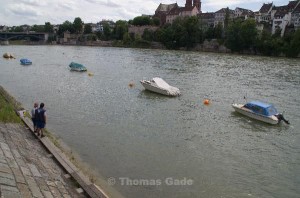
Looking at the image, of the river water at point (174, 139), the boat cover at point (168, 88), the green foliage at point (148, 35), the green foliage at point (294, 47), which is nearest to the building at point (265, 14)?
the green foliage at point (294, 47)

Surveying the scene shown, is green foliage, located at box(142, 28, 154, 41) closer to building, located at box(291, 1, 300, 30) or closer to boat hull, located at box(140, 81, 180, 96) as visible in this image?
building, located at box(291, 1, 300, 30)

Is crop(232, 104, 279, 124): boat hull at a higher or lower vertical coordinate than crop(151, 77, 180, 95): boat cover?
lower

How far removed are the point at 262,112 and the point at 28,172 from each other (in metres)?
26.3

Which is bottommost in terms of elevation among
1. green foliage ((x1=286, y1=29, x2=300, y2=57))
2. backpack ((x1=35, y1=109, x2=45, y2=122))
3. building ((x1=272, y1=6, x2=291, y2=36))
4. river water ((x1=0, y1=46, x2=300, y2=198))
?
river water ((x1=0, y1=46, x2=300, y2=198))

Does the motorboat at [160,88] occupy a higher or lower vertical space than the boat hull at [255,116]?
higher

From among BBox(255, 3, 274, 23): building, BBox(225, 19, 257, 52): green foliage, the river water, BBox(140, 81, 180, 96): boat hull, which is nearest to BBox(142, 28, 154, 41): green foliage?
BBox(225, 19, 257, 52): green foliage

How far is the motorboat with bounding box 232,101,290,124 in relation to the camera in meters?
33.1

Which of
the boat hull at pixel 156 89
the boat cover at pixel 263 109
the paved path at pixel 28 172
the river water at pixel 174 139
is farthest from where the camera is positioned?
the boat hull at pixel 156 89

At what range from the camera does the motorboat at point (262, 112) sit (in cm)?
3306

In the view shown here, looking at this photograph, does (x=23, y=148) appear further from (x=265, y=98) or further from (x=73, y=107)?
(x=265, y=98)

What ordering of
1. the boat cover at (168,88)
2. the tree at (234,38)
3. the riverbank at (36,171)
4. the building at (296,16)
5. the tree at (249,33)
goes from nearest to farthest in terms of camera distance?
the riverbank at (36,171) < the boat cover at (168,88) < the tree at (249,33) < the tree at (234,38) < the building at (296,16)

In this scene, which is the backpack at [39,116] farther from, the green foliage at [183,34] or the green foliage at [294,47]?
the green foliage at [183,34]

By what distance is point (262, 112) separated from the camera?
3403 centimetres

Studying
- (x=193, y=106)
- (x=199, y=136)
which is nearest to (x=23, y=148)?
(x=199, y=136)
